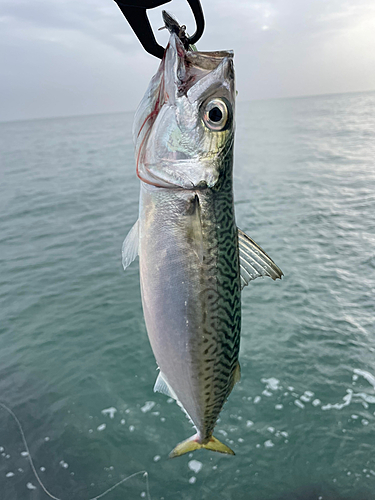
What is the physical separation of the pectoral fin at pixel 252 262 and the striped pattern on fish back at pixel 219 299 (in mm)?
100

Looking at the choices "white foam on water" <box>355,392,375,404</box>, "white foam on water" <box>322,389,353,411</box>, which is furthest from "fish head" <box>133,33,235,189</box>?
"white foam on water" <box>355,392,375,404</box>

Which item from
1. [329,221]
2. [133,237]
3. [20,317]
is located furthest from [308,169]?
[133,237]

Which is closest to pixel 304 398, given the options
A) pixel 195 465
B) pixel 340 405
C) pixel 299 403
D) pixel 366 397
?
pixel 299 403

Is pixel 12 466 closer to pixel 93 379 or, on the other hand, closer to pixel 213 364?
pixel 93 379

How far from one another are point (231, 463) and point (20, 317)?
17.7ft

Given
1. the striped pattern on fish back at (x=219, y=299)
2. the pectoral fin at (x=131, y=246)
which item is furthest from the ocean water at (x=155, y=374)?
the pectoral fin at (x=131, y=246)

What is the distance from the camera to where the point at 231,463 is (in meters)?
4.80

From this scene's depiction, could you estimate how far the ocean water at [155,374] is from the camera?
466 centimetres

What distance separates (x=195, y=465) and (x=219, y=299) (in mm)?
3843

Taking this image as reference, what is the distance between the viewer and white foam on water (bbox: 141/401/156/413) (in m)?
5.63

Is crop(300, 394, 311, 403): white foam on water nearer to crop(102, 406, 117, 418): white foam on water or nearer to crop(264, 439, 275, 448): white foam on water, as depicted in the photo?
crop(264, 439, 275, 448): white foam on water

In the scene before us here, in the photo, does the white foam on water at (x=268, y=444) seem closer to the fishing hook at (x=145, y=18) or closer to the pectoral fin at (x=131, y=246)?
the pectoral fin at (x=131, y=246)

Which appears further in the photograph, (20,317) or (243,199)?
(243,199)

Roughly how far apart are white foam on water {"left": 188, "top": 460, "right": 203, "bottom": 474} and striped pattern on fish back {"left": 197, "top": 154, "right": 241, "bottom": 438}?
3157 mm
